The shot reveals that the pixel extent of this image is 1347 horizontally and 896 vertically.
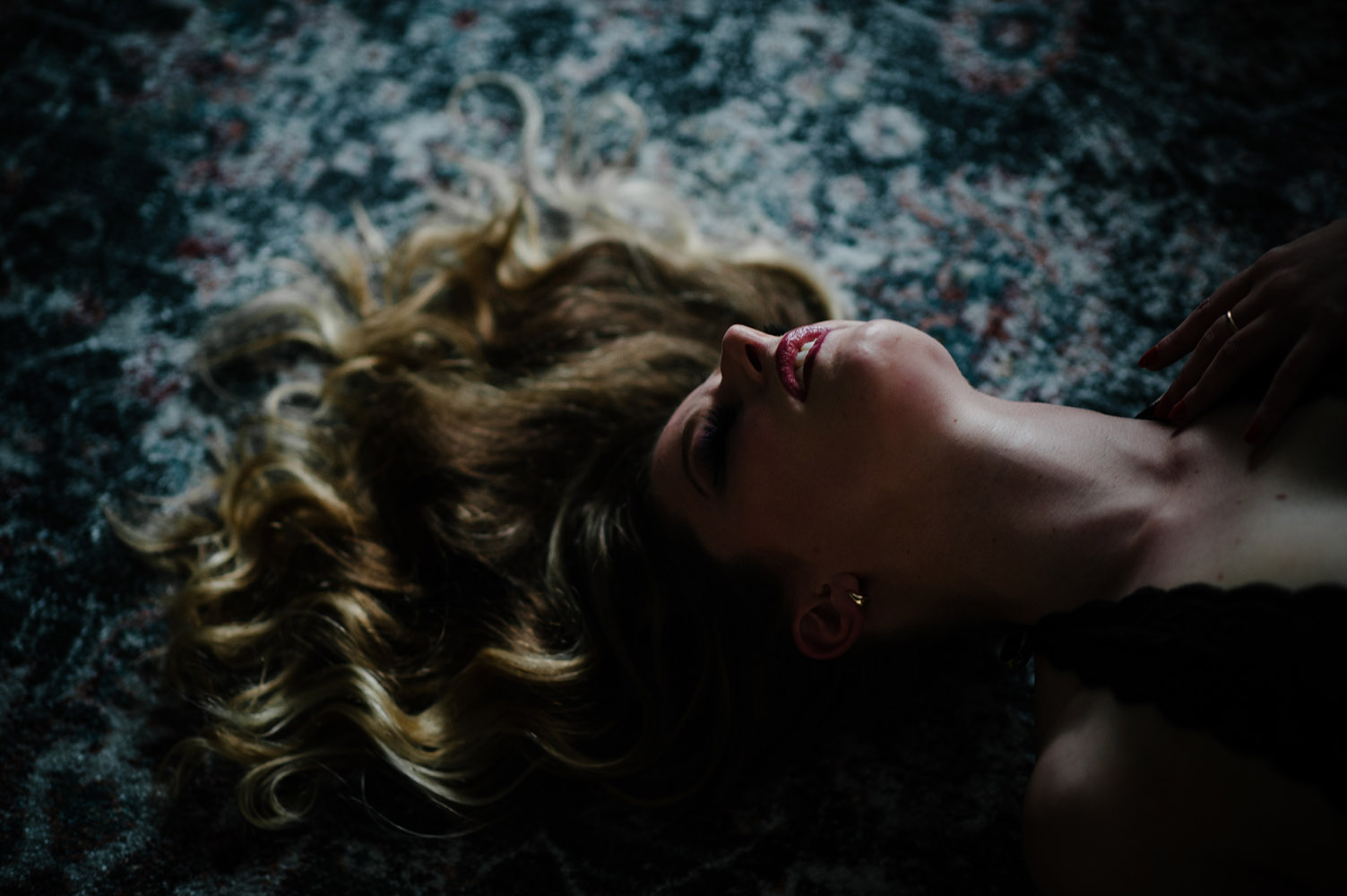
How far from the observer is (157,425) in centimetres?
186

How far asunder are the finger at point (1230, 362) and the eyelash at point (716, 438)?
0.60 m

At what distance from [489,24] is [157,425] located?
1.23 meters

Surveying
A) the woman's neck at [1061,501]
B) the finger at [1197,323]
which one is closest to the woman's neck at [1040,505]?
the woman's neck at [1061,501]

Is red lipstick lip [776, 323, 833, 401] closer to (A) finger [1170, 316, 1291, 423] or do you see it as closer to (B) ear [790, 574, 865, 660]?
(B) ear [790, 574, 865, 660]

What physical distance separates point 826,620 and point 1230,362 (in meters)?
0.63

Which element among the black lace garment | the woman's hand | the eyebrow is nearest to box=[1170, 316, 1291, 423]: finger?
the woman's hand

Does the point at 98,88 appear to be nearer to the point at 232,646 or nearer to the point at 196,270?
the point at 196,270

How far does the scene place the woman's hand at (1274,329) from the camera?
1.18m

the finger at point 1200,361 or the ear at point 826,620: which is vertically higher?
the finger at point 1200,361

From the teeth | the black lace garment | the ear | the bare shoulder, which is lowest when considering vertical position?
the ear

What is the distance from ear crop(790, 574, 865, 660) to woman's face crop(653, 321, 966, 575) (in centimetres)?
4

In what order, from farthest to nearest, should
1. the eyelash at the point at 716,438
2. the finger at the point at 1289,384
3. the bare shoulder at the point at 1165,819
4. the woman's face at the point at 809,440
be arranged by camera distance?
1. the eyelash at the point at 716,438
2. the woman's face at the point at 809,440
3. the finger at the point at 1289,384
4. the bare shoulder at the point at 1165,819

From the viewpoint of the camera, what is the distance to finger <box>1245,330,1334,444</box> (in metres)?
1.17

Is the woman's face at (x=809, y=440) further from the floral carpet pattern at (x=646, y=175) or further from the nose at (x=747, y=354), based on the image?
the floral carpet pattern at (x=646, y=175)
